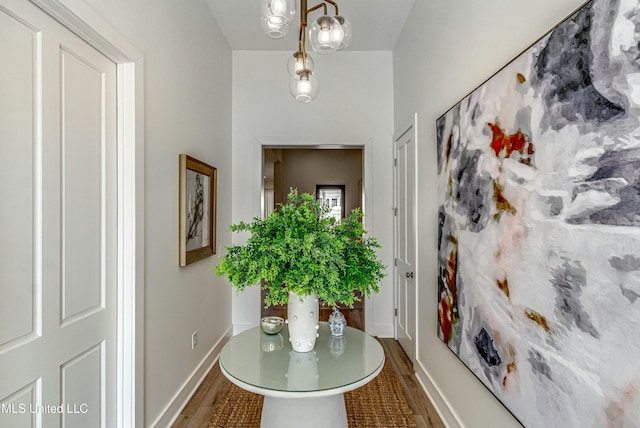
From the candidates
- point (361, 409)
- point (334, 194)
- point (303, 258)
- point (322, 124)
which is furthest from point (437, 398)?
point (334, 194)

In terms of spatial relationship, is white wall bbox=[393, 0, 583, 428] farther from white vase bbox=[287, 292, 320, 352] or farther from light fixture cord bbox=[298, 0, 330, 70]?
white vase bbox=[287, 292, 320, 352]

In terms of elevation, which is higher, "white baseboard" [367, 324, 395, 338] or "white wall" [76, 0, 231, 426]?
"white wall" [76, 0, 231, 426]

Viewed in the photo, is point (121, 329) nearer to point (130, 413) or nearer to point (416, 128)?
point (130, 413)

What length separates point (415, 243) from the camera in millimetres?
2732

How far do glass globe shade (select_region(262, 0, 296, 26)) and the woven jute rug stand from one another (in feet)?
7.14

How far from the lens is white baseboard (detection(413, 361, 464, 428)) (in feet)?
6.52

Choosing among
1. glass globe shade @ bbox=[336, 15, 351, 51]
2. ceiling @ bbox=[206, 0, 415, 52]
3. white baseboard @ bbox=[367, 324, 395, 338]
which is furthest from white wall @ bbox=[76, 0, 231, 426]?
white baseboard @ bbox=[367, 324, 395, 338]

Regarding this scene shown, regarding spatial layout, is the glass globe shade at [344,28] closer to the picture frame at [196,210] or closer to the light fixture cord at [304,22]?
the light fixture cord at [304,22]

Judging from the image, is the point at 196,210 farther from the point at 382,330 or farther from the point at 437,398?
the point at 382,330

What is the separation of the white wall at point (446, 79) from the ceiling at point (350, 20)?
0.17 m

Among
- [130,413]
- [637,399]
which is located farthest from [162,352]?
[637,399]

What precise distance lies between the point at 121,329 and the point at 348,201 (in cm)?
553

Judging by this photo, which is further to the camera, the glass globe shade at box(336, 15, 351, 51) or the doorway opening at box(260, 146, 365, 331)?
the doorway opening at box(260, 146, 365, 331)

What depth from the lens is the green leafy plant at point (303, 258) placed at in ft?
4.32
